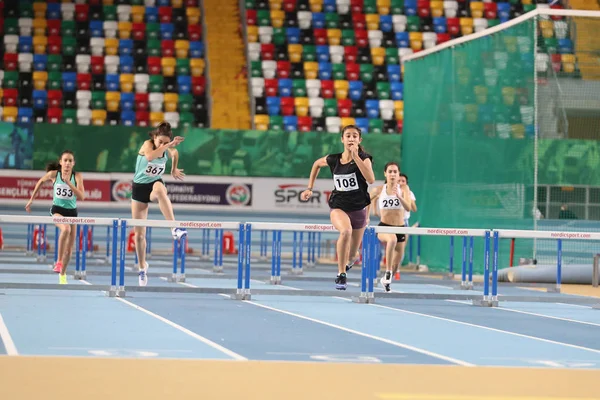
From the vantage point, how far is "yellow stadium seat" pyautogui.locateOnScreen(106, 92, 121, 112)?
28484mm

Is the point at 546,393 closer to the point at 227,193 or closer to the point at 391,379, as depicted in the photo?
the point at 391,379

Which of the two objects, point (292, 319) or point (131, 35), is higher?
point (131, 35)

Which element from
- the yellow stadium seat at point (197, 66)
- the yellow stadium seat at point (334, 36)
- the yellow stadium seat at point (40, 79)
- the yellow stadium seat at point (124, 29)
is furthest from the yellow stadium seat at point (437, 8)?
the yellow stadium seat at point (40, 79)

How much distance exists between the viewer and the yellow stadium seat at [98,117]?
91.7 feet

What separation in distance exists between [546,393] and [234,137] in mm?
19585

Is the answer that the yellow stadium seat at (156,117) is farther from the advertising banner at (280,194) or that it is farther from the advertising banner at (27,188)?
the advertising banner at (280,194)

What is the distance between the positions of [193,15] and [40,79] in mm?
4771

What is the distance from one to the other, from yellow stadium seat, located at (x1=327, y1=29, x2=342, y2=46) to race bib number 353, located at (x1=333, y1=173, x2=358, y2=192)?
18.9 meters

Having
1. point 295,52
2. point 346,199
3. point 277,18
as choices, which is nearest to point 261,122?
point 295,52

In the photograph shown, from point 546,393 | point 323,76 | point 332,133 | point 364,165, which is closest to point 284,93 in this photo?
point 323,76

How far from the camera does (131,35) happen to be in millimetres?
30531

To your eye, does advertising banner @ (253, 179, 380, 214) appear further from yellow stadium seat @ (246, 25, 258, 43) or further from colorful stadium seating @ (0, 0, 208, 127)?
yellow stadium seat @ (246, 25, 258, 43)

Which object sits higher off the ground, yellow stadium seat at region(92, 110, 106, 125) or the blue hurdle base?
yellow stadium seat at region(92, 110, 106, 125)

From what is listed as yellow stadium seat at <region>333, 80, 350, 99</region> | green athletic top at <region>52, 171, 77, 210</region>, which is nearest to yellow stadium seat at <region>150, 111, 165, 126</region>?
yellow stadium seat at <region>333, 80, 350, 99</region>
